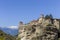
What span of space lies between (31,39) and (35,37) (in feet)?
5.02

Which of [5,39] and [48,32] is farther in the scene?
[5,39]

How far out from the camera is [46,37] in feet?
275

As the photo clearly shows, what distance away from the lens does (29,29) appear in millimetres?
85938

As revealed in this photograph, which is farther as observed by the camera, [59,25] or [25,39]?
[59,25]

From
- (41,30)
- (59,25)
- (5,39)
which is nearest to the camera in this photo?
(41,30)

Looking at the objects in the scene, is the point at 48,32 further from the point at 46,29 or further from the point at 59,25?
the point at 59,25

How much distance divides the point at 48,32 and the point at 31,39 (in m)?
6.37

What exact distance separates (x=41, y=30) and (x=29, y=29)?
4864mm

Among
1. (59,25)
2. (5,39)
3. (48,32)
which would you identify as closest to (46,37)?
(48,32)

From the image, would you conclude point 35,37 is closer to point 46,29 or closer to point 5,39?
point 46,29

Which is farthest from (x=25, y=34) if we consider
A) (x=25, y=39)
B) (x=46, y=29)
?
(x=46, y=29)

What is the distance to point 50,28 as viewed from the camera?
8612 cm

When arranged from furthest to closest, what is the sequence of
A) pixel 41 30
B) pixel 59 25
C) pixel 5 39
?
pixel 5 39 < pixel 59 25 < pixel 41 30

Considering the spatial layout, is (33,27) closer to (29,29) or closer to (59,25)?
(29,29)
